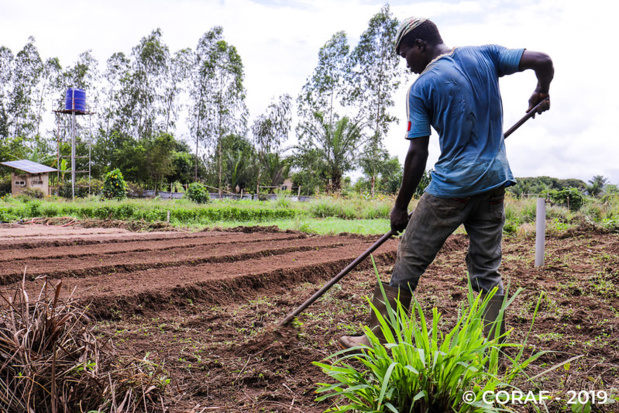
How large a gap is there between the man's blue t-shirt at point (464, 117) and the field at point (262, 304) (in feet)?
1.74

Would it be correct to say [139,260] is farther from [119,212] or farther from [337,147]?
[337,147]

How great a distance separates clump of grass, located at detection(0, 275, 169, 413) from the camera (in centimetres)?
140

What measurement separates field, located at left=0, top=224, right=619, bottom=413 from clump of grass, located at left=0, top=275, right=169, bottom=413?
232mm

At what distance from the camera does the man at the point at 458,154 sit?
2.00 m

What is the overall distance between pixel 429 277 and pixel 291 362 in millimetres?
2475

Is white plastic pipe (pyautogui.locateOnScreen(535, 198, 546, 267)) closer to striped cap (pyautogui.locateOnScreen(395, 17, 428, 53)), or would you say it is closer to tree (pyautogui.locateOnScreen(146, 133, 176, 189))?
striped cap (pyautogui.locateOnScreen(395, 17, 428, 53))

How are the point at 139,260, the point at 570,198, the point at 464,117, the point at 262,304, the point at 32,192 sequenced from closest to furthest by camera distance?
the point at 464,117 → the point at 262,304 → the point at 139,260 → the point at 570,198 → the point at 32,192

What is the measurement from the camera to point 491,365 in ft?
4.50

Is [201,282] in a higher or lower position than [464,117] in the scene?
lower

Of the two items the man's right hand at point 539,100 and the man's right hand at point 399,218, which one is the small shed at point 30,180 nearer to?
the man's right hand at point 399,218

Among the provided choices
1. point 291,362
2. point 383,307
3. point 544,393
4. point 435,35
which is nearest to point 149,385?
point 291,362

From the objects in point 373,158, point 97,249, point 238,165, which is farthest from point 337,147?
point 97,249

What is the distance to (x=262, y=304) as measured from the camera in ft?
10.6

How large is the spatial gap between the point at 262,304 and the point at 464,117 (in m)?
2.05
